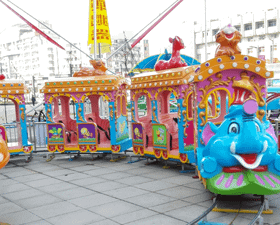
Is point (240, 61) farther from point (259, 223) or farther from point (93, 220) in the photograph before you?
point (93, 220)

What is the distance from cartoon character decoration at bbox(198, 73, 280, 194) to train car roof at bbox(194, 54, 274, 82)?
3.48 ft

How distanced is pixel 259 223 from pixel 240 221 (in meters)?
0.38

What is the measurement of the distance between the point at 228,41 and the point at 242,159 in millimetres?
2593

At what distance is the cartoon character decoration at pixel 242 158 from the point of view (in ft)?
18.2

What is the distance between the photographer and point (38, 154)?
42.0 feet

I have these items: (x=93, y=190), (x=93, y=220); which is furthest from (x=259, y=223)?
(x=93, y=190)

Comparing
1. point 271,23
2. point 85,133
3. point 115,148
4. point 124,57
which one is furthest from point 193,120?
point 271,23

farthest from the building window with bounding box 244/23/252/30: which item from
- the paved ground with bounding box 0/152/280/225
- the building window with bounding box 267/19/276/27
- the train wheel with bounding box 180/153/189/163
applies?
the train wheel with bounding box 180/153/189/163

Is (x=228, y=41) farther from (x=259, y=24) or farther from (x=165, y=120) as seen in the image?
(x=259, y=24)

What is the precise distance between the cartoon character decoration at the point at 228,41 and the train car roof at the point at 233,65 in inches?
5.4

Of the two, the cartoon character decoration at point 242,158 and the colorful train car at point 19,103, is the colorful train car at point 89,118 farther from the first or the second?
the cartoon character decoration at point 242,158

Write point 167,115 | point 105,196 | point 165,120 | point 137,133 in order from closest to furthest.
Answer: point 105,196, point 165,120, point 137,133, point 167,115

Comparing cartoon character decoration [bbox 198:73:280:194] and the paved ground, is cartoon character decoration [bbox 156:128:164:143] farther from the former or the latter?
cartoon character decoration [bbox 198:73:280:194]

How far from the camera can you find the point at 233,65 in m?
6.79
